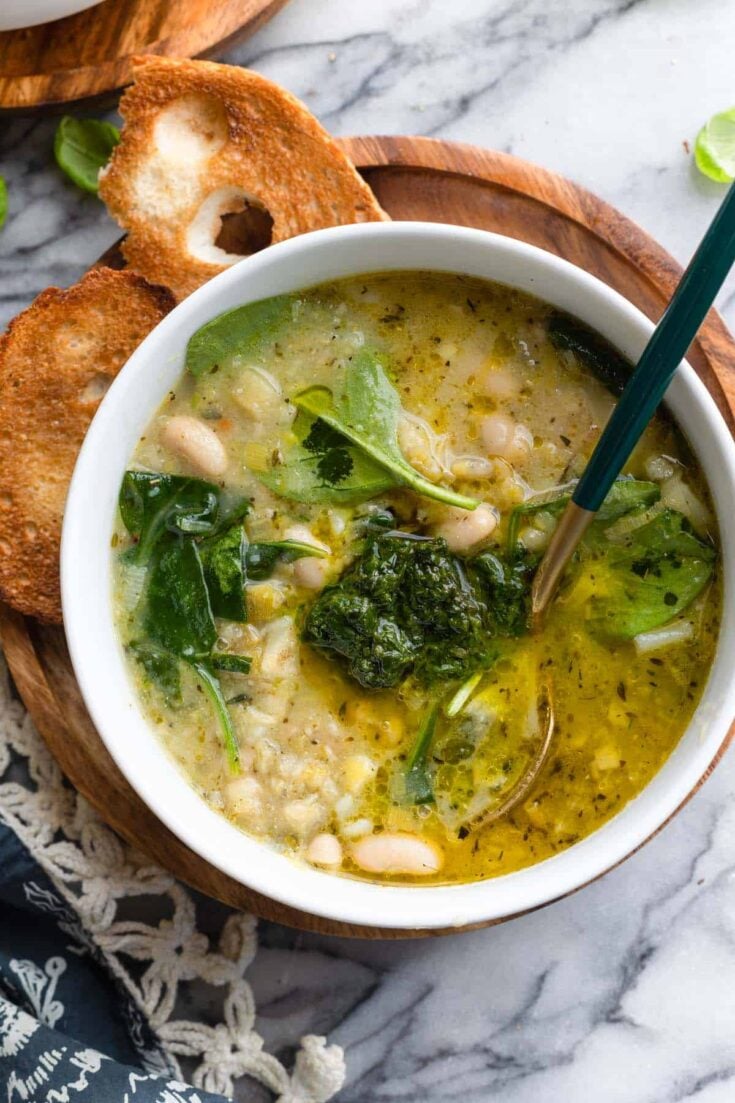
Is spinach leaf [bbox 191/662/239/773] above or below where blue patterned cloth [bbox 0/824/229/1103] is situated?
above

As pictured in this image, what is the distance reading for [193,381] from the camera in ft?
8.01

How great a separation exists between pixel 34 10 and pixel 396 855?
78.5 inches

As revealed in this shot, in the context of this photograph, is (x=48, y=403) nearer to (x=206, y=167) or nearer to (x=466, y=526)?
(x=206, y=167)

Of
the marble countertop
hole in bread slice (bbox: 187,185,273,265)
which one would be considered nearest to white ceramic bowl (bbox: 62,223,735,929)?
hole in bread slice (bbox: 187,185,273,265)

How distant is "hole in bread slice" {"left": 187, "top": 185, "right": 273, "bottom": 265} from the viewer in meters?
2.67

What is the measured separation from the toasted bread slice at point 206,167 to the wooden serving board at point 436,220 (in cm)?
13

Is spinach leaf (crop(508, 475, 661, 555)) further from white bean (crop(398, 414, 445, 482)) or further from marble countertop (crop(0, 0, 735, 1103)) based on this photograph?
marble countertop (crop(0, 0, 735, 1103))

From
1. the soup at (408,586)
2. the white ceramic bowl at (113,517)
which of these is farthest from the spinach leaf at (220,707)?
the white ceramic bowl at (113,517)

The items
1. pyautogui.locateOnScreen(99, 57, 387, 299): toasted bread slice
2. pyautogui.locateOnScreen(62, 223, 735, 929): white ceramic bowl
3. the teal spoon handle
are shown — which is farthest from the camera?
pyautogui.locateOnScreen(99, 57, 387, 299): toasted bread slice

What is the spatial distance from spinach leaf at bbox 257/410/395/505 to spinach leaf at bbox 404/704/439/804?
473 mm

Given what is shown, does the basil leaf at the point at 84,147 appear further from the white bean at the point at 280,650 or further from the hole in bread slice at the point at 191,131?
the white bean at the point at 280,650

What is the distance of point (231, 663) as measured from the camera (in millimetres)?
2453

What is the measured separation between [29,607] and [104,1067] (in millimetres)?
1035

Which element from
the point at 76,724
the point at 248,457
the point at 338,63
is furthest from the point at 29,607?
the point at 338,63
